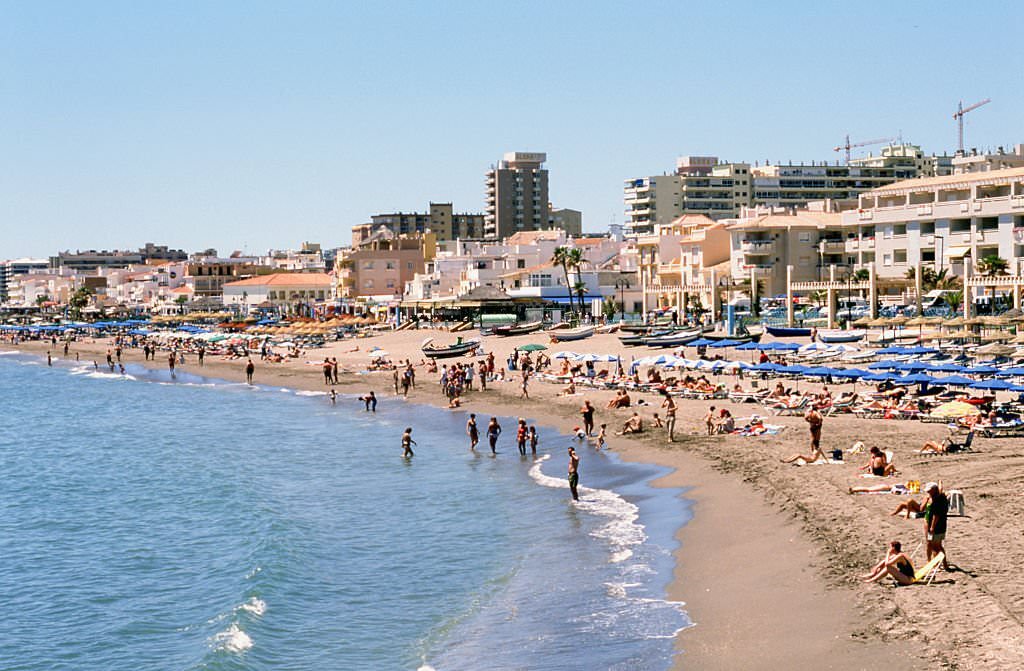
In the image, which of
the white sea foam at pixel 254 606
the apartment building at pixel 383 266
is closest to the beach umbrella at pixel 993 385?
the white sea foam at pixel 254 606

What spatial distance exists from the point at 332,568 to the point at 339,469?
12.6m

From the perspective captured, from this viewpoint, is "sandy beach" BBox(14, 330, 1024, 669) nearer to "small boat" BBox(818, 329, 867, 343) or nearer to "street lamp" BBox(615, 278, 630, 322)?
"small boat" BBox(818, 329, 867, 343)

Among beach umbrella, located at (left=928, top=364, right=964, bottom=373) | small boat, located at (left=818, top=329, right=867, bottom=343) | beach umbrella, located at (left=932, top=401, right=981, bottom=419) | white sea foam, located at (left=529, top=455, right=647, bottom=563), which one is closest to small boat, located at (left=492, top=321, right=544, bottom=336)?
small boat, located at (left=818, top=329, right=867, bottom=343)

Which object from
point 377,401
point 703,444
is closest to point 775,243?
point 377,401

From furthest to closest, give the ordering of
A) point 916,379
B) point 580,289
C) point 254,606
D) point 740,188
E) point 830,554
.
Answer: point 740,188 < point 580,289 < point 916,379 < point 254,606 < point 830,554

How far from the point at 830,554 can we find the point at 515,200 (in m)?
148

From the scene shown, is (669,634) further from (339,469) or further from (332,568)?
(339,469)

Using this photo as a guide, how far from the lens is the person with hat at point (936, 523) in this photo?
16297mm

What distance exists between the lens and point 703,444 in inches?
1277

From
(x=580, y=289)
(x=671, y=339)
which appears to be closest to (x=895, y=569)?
(x=671, y=339)

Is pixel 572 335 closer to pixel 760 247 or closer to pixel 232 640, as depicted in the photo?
pixel 760 247

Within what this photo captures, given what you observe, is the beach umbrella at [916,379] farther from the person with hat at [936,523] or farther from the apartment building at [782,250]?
the apartment building at [782,250]

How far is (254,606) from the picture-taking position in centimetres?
2077

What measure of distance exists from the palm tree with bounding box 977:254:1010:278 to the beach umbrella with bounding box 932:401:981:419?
95.6 feet
